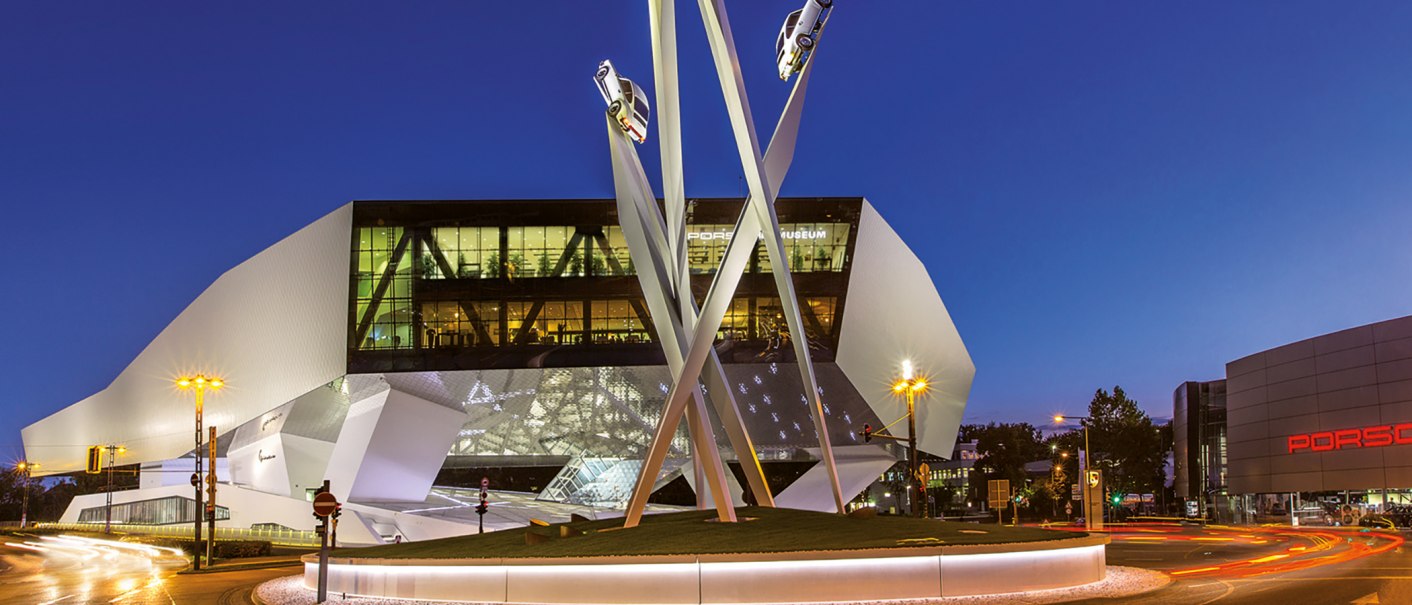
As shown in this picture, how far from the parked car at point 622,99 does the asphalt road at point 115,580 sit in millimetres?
13417

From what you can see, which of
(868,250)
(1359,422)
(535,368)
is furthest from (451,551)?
(1359,422)

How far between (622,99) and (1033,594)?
48.1 ft

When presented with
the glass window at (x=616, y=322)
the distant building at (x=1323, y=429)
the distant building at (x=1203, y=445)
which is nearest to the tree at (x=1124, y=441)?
the distant building at (x=1203, y=445)

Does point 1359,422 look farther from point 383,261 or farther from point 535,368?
point 383,261

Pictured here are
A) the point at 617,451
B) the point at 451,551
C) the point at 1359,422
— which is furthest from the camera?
the point at 1359,422

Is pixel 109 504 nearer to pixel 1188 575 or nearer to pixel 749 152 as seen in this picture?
pixel 749 152

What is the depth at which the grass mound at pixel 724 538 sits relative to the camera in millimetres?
18312

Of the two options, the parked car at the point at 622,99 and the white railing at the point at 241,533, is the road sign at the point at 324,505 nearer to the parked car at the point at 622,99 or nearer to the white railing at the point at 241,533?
the parked car at the point at 622,99

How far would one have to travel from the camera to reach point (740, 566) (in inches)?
679

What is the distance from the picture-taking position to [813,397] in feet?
83.2

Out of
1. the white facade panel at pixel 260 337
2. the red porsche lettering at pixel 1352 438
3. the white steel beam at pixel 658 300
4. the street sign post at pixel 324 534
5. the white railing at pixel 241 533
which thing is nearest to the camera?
the street sign post at pixel 324 534

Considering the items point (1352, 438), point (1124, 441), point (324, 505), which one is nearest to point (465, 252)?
point (324, 505)

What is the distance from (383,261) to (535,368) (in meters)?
9.50

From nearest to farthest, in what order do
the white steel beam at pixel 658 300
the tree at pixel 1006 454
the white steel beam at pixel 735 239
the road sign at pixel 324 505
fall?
1. the road sign at pixel 324 505
2. the white steel beam at pixel 735 239
3. the white steel beam at pixel 658 300
4. the tree at pixel 1006 454
